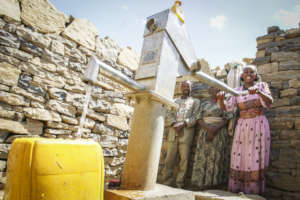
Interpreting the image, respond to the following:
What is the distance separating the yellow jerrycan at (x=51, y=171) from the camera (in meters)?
1.08

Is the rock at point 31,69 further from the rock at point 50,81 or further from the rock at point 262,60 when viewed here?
the rock at point 262,60

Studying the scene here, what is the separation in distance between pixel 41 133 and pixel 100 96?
111cm

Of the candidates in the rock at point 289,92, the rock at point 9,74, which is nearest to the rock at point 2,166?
the rock at point 9,74

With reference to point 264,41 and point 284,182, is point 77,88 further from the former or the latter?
point 264,41

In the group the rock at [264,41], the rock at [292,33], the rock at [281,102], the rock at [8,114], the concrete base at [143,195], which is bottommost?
the concrete base at [143,195]

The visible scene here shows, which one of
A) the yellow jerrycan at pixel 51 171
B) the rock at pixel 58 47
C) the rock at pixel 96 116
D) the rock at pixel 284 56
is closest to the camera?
the yellow jerrycan at pixel 51 171

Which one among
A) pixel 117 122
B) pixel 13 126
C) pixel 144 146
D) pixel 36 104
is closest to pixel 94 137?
pixel 117 122

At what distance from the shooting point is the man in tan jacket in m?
3.78

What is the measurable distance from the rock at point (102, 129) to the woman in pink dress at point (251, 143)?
196 cm

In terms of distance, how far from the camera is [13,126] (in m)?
2.48

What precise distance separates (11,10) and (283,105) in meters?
4.54

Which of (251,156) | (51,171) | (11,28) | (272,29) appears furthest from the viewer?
(272,29)

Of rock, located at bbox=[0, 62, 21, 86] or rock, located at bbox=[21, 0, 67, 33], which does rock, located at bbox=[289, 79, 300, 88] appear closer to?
rock, located at bbox=[21, 0, 67, 33]

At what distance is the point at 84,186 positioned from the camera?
4.14 feet
